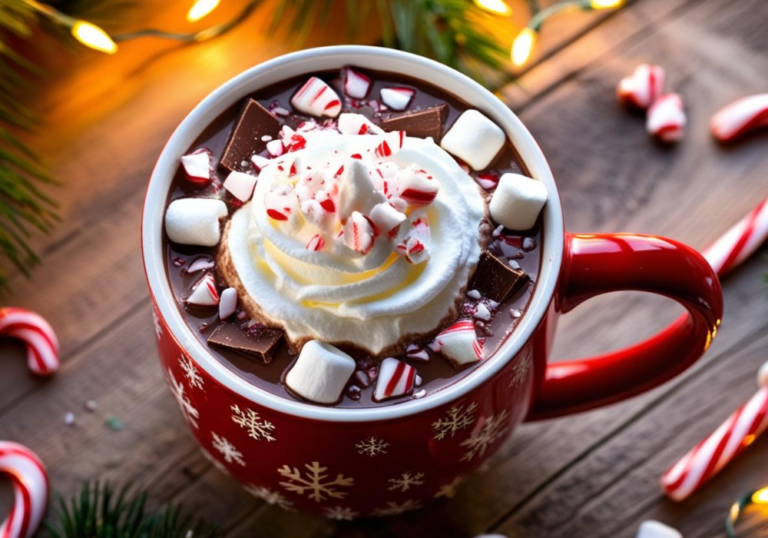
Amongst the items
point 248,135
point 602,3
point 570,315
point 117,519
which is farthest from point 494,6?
point 117,519

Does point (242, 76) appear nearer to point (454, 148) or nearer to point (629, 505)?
point (454, 148)

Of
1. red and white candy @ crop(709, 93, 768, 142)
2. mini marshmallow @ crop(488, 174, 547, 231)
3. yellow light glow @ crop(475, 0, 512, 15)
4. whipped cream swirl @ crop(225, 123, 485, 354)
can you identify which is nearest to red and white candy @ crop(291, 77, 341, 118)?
whipped cream swirl @ crop(225, 123, 485, 354)

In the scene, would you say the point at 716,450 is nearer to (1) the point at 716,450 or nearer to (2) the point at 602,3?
(1) the point at 716,450

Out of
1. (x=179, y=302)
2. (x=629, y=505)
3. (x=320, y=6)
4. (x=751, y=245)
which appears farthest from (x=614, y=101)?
(x=179, y=302)

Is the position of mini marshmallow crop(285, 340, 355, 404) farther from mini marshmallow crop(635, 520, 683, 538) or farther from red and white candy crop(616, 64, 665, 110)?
red and white candy crop(616, 64, 665, 110)

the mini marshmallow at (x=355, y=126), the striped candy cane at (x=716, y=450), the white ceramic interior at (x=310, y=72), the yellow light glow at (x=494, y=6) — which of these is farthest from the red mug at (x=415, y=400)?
the yellow light glow at (x=494, y=6)

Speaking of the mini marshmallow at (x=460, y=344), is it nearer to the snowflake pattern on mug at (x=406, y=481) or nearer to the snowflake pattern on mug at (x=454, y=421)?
the snowflake pattern on mug at (x=454, y=421)
